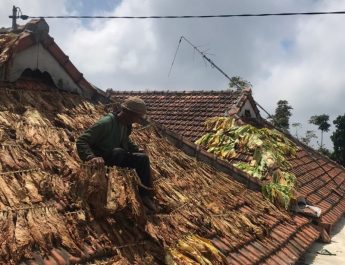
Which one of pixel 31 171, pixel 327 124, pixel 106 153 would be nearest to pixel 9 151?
pixel 31 171

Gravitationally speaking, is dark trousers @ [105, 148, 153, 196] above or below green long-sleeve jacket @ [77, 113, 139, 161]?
below

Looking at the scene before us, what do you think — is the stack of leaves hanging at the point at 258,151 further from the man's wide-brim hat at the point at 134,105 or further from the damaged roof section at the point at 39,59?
the man's wide-brim hat at the point at 134,105

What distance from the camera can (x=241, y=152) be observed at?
399 inches

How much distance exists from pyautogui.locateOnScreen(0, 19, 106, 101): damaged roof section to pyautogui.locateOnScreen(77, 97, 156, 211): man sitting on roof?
2.54 metres

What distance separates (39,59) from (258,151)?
517 centimetres

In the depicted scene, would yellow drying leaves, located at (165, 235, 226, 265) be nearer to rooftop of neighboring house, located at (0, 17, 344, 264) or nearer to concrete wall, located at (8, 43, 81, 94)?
rooftop of neighboring house, located at (0, 17, 344, 264)

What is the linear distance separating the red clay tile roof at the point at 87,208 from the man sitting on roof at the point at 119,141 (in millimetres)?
318

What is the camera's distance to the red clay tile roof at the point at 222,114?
10.0 meters

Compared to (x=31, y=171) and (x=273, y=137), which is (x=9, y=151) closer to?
(x=31, y=171)

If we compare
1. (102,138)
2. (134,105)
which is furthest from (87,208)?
(134,105)

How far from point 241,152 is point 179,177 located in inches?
161

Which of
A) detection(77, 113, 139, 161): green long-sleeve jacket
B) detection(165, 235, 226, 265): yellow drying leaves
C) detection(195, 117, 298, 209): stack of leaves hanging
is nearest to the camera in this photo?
detection(165, 235, 226, 265): yellow drying leaves

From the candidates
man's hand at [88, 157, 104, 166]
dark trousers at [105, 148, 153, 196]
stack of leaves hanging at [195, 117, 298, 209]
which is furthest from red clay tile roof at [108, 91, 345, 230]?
man's hand at [88, 157, 104, 166]

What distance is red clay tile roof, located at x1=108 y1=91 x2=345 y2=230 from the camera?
10.0 meters
